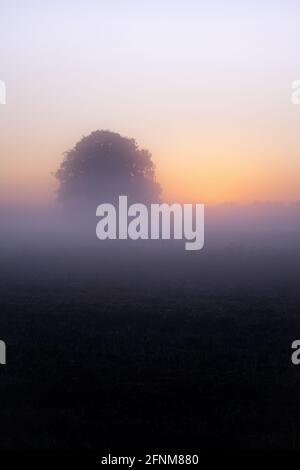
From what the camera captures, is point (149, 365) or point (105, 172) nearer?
point (149, 365)

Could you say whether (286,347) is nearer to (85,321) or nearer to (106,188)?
(85,321)

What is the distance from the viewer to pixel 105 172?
160 feet

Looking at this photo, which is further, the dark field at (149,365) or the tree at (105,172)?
the tree at (105,172)

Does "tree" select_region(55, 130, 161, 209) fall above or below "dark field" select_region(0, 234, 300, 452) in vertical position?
above

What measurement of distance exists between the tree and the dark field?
27661 millimetres

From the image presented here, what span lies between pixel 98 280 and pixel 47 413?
1301cm

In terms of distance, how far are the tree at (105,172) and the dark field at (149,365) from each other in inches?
1089

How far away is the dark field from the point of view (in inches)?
318

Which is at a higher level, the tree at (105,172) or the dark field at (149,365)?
the tree at (105,172)

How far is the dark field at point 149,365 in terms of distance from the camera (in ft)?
26.5

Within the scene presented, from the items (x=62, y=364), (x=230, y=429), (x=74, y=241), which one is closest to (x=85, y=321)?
(x=62, y=364)

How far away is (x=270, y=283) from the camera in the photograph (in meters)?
20.4

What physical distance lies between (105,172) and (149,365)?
3880 cm

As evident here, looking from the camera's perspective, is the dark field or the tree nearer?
the dark field
